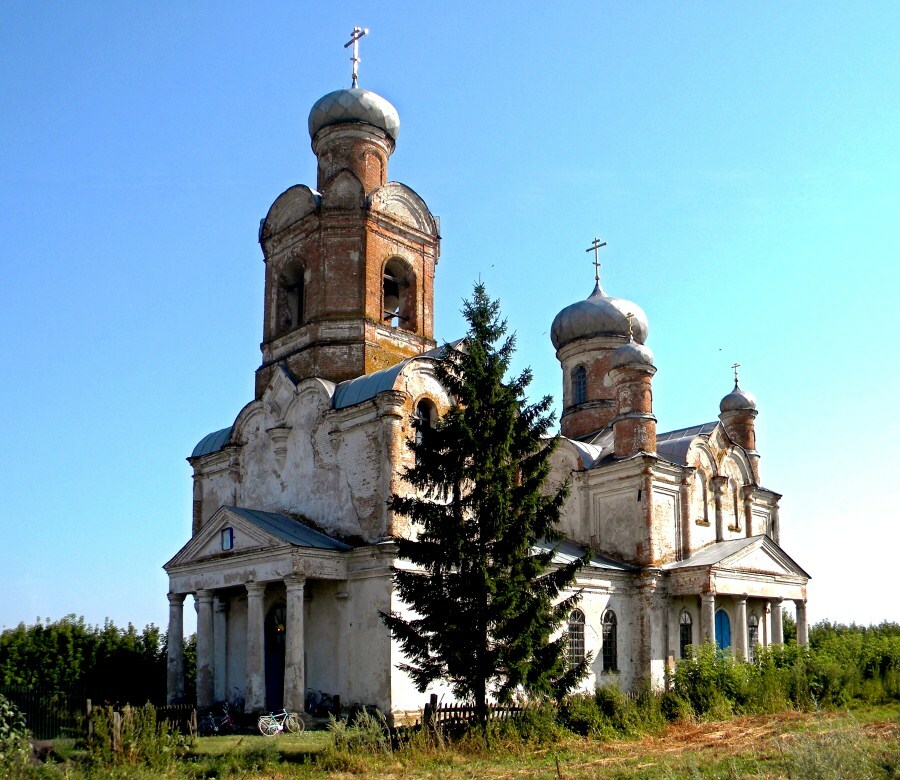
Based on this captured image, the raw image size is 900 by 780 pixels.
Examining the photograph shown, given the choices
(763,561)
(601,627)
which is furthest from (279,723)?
(763,561)

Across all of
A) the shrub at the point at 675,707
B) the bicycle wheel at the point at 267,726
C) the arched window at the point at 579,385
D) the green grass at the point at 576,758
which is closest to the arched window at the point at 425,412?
the bicycle wheel at the point at 267,726

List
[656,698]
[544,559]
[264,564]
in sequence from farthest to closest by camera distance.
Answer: [264,564], [656,698], [544,559]

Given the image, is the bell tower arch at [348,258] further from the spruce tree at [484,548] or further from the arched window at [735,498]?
the arched window at [735,498]

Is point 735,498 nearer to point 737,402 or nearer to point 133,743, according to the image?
point 737,402

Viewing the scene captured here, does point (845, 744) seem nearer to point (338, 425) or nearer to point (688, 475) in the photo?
point (338, 425)

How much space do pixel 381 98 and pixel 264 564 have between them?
12.5 metres

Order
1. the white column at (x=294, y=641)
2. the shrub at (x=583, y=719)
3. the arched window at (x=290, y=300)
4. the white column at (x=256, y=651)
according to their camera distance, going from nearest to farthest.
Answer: the shrub at (x=583, y=719) → the white column at (x=294, y=641) → the white column at (x=256, y=651) → the arched window at (x=290, y=300)

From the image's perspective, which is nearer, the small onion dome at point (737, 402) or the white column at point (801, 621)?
the white column at point (801, 621)

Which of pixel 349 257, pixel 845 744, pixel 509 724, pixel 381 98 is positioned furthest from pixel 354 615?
pixel 381 98

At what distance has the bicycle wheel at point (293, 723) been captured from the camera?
1712 cm

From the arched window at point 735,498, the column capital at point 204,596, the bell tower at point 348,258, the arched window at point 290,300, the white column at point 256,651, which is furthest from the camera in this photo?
the arched window at point 735,498

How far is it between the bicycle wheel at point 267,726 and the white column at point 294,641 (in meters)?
0.82

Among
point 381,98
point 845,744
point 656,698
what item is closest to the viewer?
point 845,744

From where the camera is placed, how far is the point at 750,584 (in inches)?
933
